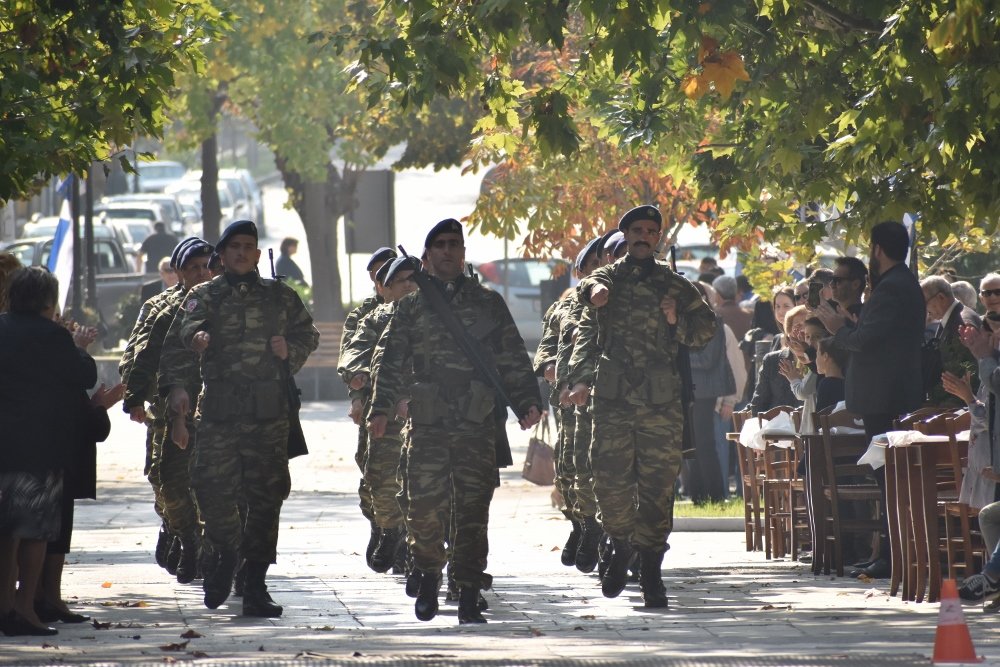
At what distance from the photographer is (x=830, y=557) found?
489 inches

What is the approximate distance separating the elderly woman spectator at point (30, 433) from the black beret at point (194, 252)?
8.06 ft

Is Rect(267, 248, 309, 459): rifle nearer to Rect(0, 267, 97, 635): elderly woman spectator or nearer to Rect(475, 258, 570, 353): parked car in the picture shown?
Rect(0, 267, 97, 635): elderly woman spectator

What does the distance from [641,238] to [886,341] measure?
1564mm

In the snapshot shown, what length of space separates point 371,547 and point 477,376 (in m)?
3.08

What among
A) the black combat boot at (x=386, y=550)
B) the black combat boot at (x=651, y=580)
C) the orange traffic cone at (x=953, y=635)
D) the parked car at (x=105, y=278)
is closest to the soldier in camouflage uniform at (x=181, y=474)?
the black combat boot at (x=386, y=550)

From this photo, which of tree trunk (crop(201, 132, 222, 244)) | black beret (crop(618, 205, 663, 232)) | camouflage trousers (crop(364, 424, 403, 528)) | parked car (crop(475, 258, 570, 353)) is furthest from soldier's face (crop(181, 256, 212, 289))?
tree trunk (crop(201, 132, 222, 244))

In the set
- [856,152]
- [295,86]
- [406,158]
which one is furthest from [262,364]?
[295,86]

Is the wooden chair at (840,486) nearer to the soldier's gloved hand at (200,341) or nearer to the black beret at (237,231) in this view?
the black beret at (237,231)

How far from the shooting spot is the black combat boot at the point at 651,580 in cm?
1071

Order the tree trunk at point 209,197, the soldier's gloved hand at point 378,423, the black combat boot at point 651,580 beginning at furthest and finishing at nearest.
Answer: the tree trunk at point 209,197 < the black combat boot at point 651,580 < the soldier's gloved hand at point 378,423

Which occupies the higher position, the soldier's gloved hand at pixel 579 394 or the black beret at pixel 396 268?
the black beret at pixel 396 268

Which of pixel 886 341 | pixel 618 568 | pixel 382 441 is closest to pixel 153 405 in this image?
pixel 382 441

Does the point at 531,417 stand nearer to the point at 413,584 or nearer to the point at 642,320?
the point at 642,320

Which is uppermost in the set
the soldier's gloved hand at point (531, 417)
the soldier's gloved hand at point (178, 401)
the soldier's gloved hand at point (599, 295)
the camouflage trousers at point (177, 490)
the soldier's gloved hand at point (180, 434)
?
the soldier's gloved hand at point (599, 295)
